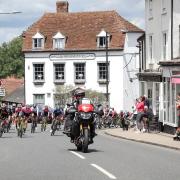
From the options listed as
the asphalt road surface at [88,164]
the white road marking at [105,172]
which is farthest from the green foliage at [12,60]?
the white road marking at [105,172]

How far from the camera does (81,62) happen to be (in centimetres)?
6862

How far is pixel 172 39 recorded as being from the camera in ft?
114

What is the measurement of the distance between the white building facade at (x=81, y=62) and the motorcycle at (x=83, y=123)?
4607 cm

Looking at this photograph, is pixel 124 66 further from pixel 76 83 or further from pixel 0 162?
pixel 0 162

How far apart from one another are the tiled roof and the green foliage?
136ft

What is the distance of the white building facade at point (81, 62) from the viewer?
2638 inches

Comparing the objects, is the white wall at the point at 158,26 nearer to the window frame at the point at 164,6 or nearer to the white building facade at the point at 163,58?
the white building facade at the point at 163,58

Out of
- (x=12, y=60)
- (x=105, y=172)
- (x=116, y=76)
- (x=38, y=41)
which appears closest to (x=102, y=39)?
(x=116, y=76)

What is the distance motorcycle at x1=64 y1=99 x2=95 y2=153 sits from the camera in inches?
755

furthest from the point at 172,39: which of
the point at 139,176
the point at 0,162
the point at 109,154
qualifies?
the point at 139,176

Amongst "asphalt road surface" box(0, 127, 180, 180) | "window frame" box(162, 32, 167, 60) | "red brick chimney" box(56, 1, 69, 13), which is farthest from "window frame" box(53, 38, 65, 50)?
"asphalt road surface" box(0, 127, 180, 180)

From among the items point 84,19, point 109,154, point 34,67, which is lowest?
point 109,154

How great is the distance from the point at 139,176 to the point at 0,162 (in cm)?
487

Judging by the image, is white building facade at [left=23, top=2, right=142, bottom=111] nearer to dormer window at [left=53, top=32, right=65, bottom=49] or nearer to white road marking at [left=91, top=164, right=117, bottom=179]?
dormer window at [left=53, top=32, right=65, bottom=49]
